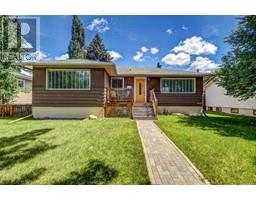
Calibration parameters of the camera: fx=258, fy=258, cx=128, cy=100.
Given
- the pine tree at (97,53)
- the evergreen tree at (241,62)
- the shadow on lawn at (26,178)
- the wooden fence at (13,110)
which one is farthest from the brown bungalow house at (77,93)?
the pine tree at (97,53)

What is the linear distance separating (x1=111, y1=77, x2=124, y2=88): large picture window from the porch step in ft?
9.42

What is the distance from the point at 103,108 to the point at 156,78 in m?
4.69

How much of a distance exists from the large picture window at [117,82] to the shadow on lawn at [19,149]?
9128mm

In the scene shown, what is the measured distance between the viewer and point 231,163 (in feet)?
17.0

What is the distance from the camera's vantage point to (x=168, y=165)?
16.5 feet

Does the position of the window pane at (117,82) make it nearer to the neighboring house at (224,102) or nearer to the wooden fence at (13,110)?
the wooden fence at (13,110)

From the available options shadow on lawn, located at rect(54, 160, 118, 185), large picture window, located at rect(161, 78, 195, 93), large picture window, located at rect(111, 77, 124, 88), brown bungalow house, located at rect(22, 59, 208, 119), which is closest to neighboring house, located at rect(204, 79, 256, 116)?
large picture window, located at rect(161, 78, 195, 93)

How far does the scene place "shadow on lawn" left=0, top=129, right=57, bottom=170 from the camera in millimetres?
5480

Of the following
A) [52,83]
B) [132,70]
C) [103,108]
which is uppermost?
[132,70]

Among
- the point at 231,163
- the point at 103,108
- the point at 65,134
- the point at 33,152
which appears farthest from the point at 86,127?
the point at 231,163

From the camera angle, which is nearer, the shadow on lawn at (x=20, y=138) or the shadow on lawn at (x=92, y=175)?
the shadow on lawn at (x=92, y=175)

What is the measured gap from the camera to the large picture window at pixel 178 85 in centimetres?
1516

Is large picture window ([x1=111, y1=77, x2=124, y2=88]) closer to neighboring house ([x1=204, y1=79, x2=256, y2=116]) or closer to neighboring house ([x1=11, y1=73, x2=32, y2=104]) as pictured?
neighboring house ([x1=204, y1=79, x2=256, y2=116])
